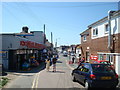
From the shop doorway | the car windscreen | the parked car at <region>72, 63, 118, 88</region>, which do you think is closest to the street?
the parked car at <region>72, 63, 118, 88</region>

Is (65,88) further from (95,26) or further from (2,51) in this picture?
(95,26)

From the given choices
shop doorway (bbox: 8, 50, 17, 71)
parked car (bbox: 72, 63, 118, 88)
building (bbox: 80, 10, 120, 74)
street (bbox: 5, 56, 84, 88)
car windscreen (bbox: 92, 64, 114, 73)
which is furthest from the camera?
shop doorway (bbox: 8, 50, 17, 71)

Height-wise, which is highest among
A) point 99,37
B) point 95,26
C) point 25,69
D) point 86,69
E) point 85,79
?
point 95,26

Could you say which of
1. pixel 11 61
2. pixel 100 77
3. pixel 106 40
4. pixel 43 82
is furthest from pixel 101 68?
pixel 11 61

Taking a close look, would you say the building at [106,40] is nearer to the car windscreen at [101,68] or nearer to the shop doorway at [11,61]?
the car windscreen at [101,68]

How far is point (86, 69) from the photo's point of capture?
27.6 ft

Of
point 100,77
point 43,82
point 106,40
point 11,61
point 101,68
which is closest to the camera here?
point 100,77

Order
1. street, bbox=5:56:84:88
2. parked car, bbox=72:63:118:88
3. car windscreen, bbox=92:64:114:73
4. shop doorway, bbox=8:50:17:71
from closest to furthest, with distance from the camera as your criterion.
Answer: parked car, bbox=72:63:118:88 < car windscreen, bbox=92:64:114:73 < street, bbox=5:56:84:88 < shop doorway, bbox=8:50:17:71

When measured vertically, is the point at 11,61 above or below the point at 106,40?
below

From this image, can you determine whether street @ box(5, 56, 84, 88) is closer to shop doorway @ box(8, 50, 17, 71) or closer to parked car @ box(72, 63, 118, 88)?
parked car @ box(72, 63, 118, 88)

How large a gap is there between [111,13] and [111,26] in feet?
3.99

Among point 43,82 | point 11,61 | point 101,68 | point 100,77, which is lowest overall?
point 43,82

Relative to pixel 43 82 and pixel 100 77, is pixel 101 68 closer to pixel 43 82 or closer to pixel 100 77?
pixel 100 77

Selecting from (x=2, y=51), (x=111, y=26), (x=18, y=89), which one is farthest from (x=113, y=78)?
(x=2, y=51)
